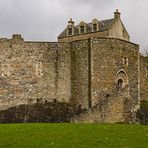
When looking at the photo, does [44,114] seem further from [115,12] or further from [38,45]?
[115,12]

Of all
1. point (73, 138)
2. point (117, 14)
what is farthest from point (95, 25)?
point (73, 138)

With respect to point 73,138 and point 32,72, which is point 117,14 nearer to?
point 32,72

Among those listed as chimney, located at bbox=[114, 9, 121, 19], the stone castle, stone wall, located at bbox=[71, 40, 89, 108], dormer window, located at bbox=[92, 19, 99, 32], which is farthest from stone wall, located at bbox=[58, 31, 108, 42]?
stone wall, located at bbox=[71, 40, 89, 108]

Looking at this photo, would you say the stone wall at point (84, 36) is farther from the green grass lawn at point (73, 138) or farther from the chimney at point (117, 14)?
the green grass lawn at point (73, 138)

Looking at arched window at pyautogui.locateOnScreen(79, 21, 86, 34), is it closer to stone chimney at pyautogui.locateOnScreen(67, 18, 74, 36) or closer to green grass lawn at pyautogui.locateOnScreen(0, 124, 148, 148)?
stone chimney at pyautogui.locateOnScreen(67, 18, 74, 36)

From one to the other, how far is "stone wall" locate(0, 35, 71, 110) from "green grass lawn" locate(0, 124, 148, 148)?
2000cm

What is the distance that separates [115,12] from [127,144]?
63091 mm

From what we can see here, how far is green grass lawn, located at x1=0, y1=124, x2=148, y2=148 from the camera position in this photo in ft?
81.5

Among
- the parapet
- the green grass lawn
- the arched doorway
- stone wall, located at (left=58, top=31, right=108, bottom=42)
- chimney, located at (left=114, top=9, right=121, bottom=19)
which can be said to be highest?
chimney, located at (left=114, top=9, right=121, bottom=19)

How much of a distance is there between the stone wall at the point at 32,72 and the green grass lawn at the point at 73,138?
20.0m

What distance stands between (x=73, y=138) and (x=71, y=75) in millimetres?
27840

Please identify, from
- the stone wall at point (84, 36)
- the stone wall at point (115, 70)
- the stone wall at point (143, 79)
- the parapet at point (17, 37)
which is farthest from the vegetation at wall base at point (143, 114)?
the stone wall at point (84, 36)

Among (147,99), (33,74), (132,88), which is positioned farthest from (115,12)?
(33,74)

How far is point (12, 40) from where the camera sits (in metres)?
53.3
